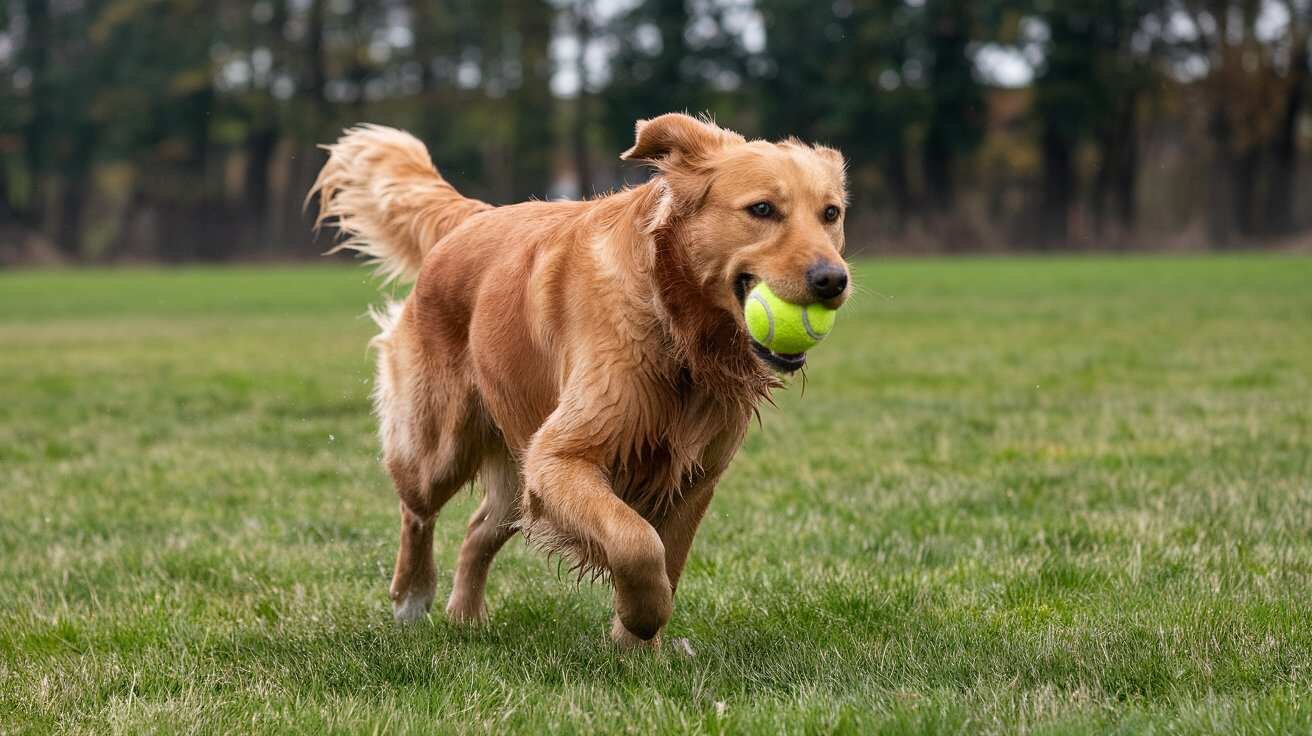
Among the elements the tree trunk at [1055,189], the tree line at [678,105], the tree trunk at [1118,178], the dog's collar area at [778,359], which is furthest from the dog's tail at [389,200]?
the tree trunk at [1118,178]

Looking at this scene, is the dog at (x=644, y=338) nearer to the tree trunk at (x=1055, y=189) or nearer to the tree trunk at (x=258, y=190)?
the tree trunk at (x=1055, y=189)

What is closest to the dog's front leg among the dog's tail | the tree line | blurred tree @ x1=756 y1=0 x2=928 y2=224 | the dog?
the dog

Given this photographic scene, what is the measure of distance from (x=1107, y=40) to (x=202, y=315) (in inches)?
1220

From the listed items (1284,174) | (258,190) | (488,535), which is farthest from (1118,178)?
(488,535)

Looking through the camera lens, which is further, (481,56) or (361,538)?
(481,56)

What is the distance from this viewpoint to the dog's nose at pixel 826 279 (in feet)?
11.8

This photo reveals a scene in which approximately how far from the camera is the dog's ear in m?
3.98

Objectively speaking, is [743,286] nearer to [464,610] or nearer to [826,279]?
[826,279]

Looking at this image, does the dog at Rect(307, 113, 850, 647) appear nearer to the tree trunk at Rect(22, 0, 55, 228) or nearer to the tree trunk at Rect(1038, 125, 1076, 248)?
the tree trunk at Rect(1038, 125, 1076, 248)

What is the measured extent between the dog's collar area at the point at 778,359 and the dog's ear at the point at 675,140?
61 cm

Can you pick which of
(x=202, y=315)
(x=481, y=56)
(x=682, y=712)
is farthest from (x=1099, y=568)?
(x=481, y=56)

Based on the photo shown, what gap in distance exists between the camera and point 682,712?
3.45m

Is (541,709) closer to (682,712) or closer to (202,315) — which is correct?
(682,712)

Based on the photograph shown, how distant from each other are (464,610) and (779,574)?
1.12 m
